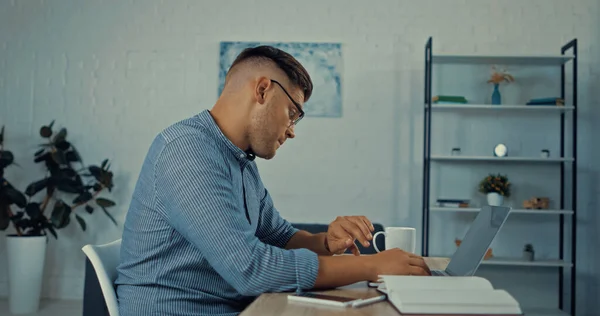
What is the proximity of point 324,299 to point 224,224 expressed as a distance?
0.24 meters

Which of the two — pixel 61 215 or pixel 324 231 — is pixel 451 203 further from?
pixel 61 215

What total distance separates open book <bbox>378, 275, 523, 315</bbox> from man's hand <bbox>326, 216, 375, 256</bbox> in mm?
386

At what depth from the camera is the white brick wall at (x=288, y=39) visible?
4.66 meters

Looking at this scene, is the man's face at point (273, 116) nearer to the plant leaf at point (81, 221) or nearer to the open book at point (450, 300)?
the open book at point (450, 300)

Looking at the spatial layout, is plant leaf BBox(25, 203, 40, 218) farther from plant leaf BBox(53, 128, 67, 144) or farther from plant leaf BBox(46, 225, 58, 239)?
plant leaf BBox(53, 128, 67, 144)

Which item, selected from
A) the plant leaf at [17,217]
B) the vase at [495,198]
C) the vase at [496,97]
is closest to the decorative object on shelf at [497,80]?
the vase at [496,97]

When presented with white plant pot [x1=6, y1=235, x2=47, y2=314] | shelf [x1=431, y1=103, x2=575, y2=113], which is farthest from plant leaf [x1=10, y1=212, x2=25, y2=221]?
shelf [x1=431, y1=103, x2=575, y2=113]

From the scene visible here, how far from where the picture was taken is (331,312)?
3.77 ft

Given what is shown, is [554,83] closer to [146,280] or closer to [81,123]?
[81,123]

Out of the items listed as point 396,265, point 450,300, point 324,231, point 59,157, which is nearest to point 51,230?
point 59,157

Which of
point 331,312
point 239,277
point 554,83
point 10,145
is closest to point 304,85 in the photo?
point 239,277

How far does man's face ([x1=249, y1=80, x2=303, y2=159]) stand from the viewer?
5.25 ft

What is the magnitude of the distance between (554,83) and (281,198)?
2.03 meters

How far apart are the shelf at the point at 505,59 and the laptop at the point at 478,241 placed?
2793 millimetres
